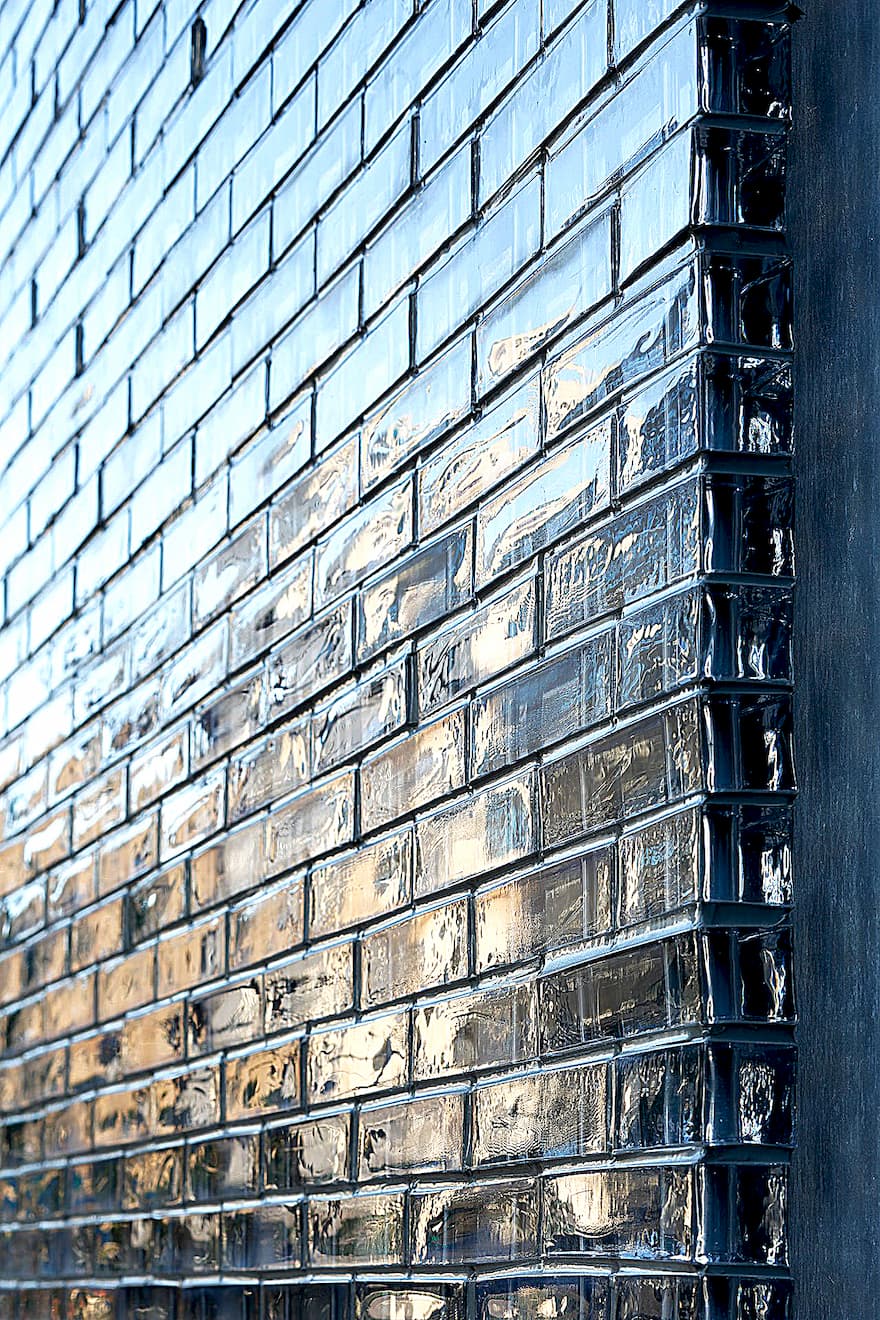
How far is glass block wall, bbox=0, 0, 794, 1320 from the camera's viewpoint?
148 cm

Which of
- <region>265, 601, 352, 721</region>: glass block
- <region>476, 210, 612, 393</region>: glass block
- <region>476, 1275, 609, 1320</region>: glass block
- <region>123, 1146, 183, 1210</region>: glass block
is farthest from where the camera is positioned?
<region>123, 1146, 183, 1210</region>: glass block

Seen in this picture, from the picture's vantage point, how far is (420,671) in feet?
6.72

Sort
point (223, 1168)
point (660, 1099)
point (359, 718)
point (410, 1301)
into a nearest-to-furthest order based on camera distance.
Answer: point (660, 1099), point (410, 1301), point (359, 718), point (223, 1168)

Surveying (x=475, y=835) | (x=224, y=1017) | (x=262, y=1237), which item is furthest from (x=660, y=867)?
(x=224, y=1017)

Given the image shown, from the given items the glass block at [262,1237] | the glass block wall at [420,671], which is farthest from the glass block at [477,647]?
the glass block at [262,1237]

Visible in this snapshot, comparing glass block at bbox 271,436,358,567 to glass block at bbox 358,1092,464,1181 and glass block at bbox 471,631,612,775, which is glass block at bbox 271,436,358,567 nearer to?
glass block at bbox 471,631,612,775

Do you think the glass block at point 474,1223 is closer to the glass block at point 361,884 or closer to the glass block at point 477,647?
the glass block at point 361,884

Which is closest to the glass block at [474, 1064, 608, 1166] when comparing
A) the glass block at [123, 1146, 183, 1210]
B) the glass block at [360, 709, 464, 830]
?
the glass block at [360, 709, 464, 830]

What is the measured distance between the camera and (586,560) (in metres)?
1.66

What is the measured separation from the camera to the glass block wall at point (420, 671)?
1.48 m

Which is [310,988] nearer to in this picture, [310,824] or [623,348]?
[310,824]

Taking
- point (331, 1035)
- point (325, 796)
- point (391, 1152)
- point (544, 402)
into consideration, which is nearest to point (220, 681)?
point (325, 796)

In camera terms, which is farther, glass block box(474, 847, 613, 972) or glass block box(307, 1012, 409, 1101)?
glass block box(307, 1012, 409, 1101)

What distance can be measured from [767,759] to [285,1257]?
3.93 ft
